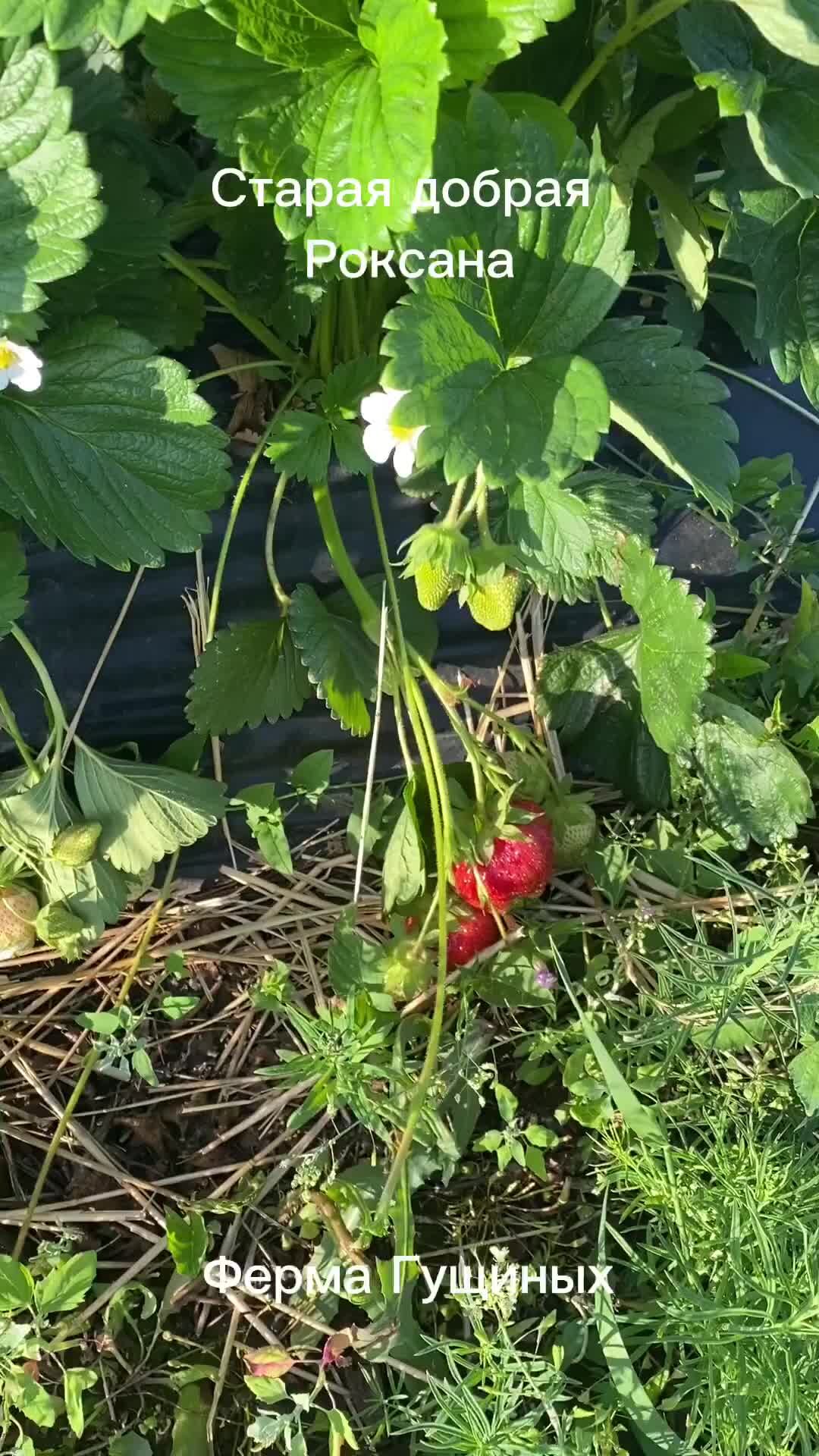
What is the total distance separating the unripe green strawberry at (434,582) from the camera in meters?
0.82

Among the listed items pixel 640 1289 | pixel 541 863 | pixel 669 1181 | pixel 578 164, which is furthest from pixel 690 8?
pixel 640 1289

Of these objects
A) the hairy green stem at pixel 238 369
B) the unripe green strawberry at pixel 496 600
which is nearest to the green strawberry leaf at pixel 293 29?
the hairy green stem at pixel 238 369

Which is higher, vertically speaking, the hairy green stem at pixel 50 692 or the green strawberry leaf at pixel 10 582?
the green strawberry leaf at pixel 10 582

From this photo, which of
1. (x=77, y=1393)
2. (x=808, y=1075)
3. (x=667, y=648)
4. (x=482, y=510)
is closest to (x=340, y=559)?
(x=482, y=510)

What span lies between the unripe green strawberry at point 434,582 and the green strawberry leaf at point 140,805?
287mm

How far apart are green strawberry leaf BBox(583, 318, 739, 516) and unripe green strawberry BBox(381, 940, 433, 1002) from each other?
17.7 inches

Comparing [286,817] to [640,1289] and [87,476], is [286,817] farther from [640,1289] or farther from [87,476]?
[640,1289]

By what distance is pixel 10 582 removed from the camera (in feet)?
2.90

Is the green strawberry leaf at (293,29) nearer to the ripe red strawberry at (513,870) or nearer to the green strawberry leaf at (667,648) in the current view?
the green strawberry leaf at (667,648)

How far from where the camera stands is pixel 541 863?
958mm

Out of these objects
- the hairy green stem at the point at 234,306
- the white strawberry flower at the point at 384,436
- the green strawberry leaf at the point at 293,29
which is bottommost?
the white strawberry flower at the point at 384,436

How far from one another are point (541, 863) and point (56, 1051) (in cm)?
49

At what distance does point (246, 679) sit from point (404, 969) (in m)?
0.29

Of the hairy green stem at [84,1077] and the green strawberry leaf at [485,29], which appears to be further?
the hairy green stem at [84,1077]
